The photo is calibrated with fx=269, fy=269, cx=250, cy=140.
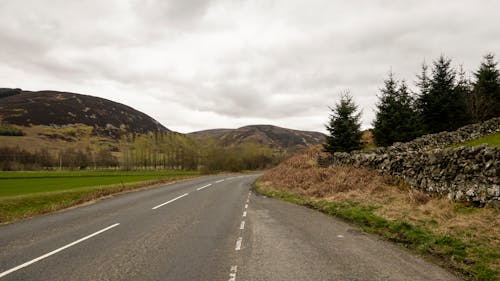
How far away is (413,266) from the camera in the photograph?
6.12m

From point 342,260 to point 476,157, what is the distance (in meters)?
Result: 7.86

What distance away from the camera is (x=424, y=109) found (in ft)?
102

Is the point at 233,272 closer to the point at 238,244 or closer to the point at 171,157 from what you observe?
the point at 238,244

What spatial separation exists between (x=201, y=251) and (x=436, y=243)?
6.52 meters

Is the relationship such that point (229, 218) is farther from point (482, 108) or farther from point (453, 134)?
point (482, 108)

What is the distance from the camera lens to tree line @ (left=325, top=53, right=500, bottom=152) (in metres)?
27.1

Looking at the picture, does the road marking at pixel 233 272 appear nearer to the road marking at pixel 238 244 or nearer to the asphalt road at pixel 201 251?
the asphalt road at pixel 201 251

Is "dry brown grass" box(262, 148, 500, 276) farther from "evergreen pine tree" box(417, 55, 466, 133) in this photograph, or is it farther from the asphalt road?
"evergreen pine tree" box(417, 55, 466, 133)

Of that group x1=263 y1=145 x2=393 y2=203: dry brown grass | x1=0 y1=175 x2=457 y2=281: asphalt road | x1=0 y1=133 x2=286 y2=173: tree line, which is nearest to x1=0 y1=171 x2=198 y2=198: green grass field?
x1=0 y1=175 x2=457 y2=281: asphalt road

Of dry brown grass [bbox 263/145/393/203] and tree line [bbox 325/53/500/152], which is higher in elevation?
tree line [bbox 325/53/500/152]

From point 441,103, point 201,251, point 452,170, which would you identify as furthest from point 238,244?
point 441,103

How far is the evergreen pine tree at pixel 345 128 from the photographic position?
27.1 metres

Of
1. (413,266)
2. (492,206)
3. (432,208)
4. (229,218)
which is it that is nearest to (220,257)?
(413,266)

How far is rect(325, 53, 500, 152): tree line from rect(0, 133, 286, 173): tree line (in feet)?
191
